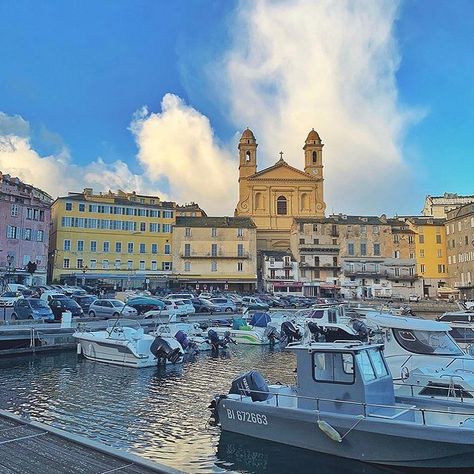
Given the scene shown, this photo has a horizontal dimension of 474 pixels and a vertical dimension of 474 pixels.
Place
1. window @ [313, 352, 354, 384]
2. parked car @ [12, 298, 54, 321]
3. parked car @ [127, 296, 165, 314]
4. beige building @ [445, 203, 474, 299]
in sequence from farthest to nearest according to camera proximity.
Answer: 1. beige building @ [445, 203, 474, 299]
2. parked car @ [127, 296, 165, 314]
3. parked car @ [12, 298, 54, 321]
4. window @ [313, 352, 354, 384]

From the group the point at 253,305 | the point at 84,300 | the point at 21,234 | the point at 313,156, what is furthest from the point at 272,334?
the point at 313,156

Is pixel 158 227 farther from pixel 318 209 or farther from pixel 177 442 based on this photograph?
pixel 177 442

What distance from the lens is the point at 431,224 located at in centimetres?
9250

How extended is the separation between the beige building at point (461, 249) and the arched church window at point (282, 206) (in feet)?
101

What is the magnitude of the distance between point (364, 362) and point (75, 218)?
7131cm

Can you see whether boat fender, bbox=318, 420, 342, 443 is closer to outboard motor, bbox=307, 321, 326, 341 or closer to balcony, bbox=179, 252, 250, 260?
outboard motor, bbox=307, 321, 326, 341

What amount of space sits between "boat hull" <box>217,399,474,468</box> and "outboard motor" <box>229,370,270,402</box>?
0.42 meters

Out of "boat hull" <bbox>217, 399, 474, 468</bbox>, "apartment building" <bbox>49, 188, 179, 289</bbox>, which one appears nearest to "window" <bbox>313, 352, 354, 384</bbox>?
"boat hull" <bbox>217, 399, 474, 468</bbox>

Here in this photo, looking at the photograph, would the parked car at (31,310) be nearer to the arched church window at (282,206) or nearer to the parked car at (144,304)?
the parked car at (144,304)

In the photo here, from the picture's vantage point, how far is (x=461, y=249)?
284ft

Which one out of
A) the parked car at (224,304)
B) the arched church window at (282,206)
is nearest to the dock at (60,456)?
the parked car at (224,304)

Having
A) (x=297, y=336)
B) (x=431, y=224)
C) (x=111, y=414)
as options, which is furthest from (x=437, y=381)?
(x=431, y=224)

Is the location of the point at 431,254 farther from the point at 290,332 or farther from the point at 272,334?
the point at 272,334

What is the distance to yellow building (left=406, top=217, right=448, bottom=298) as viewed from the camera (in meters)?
91.4
